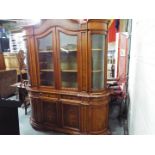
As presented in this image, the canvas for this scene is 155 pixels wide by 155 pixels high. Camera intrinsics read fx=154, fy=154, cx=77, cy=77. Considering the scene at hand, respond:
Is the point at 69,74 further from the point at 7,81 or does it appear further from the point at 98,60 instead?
the point at 7,81

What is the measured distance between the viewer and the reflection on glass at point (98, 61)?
1.61 metres

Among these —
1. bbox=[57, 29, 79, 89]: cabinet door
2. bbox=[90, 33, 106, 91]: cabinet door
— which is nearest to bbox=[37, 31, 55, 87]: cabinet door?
bbox=[57, 29, 79, 89]: cabinet door

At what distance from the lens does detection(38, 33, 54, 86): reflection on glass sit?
70.7 inches

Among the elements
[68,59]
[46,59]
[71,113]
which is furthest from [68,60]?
[71,113]

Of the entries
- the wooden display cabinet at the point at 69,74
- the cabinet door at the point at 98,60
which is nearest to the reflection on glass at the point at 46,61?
the wooden display cabinet at the point at 69,74

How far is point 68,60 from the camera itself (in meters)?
1.79

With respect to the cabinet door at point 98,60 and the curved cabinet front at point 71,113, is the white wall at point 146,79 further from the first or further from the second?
the curved cabinet front at point 71,113

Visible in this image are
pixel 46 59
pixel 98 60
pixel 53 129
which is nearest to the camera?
pixel 98 60

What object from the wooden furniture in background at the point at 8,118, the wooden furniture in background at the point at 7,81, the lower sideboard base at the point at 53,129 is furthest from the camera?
the wooden furniture in background at the point at 7,81

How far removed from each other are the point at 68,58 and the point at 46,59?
30 centimetres

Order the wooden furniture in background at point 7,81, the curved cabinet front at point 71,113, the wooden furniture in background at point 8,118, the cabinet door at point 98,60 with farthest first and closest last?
the wooden furniture in background at point 7,81 < the curved cabinet front at point 71,113 < the cabinet door at point 98,60 < the wooden furniture in background at point 8,118

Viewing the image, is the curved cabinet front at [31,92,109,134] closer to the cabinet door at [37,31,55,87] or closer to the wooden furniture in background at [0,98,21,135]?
the cabinet door at [37,31,55,87]
